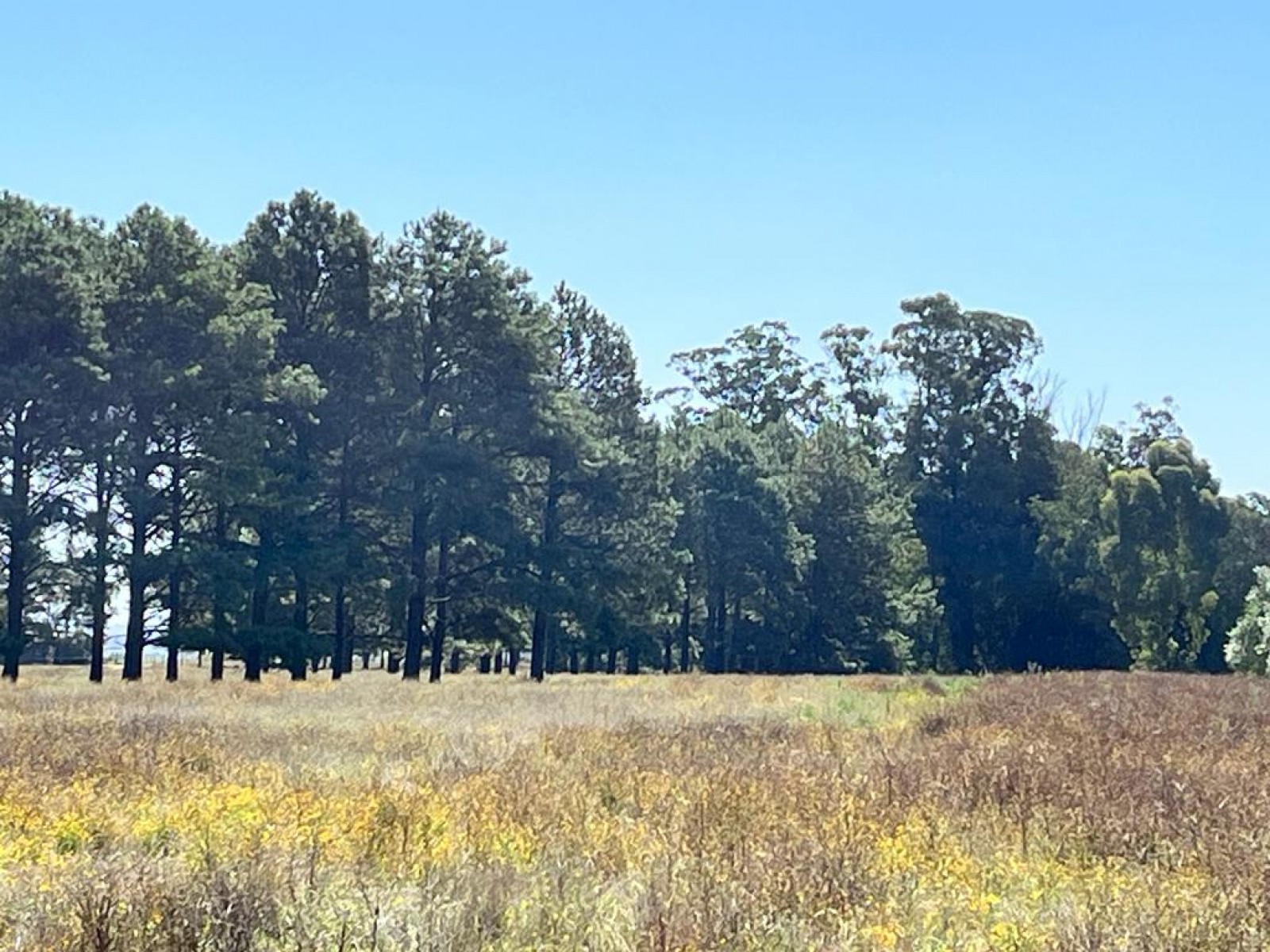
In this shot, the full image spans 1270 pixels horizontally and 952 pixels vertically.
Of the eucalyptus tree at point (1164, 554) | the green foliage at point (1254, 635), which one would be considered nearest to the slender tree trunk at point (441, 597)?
the green foliage at point (1254, 635)

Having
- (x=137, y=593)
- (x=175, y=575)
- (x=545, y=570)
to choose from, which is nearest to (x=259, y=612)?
(x=175, y=575)

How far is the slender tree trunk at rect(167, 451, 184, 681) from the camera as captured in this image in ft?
109

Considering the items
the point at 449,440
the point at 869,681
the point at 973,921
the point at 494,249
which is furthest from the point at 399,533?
the point at 973,921

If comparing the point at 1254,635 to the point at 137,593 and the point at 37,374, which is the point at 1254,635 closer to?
the point at 137,593

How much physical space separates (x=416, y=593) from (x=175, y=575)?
8.02 m

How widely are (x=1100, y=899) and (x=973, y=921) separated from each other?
63cm

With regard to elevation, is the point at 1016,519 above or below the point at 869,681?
above

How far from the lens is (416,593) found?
39.0 m

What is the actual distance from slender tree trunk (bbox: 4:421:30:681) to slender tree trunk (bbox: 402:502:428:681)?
1120 centimetres

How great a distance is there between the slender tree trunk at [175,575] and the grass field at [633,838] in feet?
65.3

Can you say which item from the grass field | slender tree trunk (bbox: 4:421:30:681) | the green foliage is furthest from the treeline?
the grass field

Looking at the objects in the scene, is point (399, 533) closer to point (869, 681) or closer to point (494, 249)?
point (494, 249)

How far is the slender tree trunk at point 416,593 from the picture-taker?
38.8m

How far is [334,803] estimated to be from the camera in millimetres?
8352
